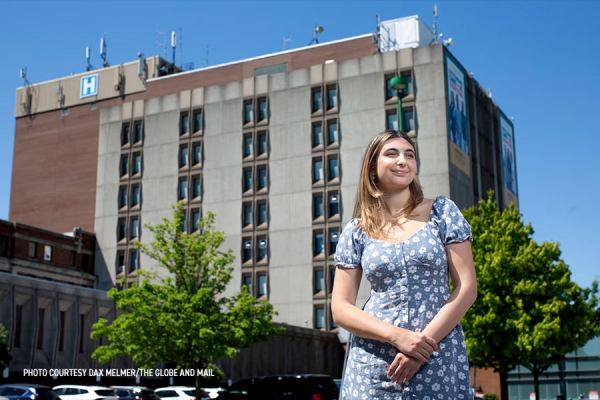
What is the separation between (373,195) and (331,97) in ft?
203

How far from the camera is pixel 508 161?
78500 mm

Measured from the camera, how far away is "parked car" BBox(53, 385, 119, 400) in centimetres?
→ 3173

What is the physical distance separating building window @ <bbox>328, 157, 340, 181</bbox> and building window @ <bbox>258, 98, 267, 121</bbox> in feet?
25.9

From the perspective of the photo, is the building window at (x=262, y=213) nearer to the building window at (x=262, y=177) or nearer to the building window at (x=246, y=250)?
the building window at (x=262, y=177)

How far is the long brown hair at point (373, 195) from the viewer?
4.27 metres

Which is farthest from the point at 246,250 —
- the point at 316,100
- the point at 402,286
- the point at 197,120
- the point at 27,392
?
the point at 402,286

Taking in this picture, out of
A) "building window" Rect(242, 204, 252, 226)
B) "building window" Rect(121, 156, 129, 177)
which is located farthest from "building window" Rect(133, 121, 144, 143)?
"building window" Rect(242, 204, 252, 226)

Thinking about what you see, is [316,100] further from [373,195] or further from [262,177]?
[373,195]

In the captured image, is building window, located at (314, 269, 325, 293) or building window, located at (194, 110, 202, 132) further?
building window, located at (194, 110, 202, 132)

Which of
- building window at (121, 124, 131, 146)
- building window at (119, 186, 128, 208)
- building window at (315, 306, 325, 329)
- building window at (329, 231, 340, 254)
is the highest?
building window at (121, 124, 131, 146)

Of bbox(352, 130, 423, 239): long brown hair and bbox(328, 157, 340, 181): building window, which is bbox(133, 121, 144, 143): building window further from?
bbox(352, 130, 423, 239): long brown hair

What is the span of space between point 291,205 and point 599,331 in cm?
3021

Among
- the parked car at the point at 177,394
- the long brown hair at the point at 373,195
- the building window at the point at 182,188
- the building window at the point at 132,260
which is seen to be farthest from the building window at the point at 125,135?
the long brown hair at the point at 373,195

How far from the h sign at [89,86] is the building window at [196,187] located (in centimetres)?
2025
